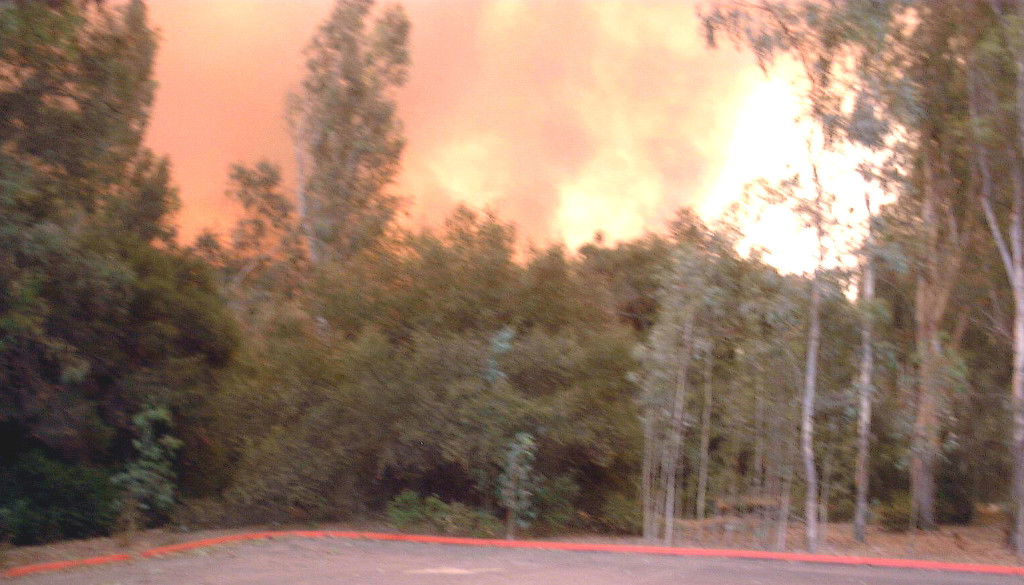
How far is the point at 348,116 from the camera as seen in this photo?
2866 cm

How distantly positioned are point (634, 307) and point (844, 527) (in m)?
8.66

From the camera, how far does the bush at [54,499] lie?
1441 cm

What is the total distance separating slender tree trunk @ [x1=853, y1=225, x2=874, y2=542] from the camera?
13.2m

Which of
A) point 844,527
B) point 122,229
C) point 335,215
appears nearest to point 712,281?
point 844,527

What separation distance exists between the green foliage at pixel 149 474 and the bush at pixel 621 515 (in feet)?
24.4

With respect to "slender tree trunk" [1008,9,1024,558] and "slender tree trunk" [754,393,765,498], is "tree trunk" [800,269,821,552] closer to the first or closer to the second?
"slender tree trunk" [754,393,765,498]

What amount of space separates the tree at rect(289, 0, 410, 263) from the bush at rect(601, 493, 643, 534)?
46.3ft

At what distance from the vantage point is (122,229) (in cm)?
1800

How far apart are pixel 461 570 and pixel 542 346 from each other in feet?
17.8

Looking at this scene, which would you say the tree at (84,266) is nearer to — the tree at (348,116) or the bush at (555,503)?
the bush at (555,503)

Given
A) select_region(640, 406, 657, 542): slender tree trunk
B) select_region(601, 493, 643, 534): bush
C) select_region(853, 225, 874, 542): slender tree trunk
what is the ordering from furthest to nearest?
1. select_region(601, 493, 643, 534): bush
2. select_region(640, 406, 657, 542): slender tree trunk
3. select_region(853, 225, 874, 542): slender tree trunk

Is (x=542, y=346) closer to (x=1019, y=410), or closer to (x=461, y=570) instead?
(x=461, y=570)

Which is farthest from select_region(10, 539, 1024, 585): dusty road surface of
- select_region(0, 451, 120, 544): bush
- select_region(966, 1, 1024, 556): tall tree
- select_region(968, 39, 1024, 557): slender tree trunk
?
select_region(966, 1, 1024, 556): tall tree

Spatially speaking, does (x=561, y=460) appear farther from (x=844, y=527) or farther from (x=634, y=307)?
(x=634, y=307)
